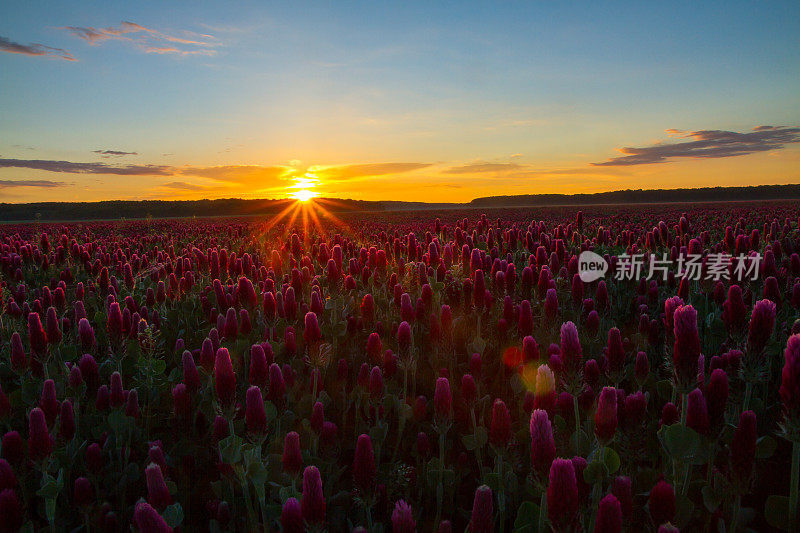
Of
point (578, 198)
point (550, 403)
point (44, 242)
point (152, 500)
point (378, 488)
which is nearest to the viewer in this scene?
point (152, 500)

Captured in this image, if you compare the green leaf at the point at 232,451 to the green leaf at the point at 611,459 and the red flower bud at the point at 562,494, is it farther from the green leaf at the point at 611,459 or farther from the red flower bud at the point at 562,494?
the green leaf at the point at 611,459

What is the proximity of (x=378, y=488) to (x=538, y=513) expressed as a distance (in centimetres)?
Answer: 76

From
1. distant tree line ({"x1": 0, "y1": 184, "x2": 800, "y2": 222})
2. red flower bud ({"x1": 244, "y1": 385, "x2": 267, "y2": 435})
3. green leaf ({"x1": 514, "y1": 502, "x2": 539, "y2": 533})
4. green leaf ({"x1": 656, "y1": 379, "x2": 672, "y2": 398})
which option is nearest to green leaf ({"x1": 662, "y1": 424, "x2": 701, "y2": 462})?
green leaf ({"x1": 514, "y1": 502, "x2": 539, "y2": 533})

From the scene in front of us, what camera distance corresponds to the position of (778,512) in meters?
2.19

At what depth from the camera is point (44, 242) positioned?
10.4 metres

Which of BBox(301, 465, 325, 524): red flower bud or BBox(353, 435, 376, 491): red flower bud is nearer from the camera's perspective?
BBox(301, 465, 325, 524): red flower bud

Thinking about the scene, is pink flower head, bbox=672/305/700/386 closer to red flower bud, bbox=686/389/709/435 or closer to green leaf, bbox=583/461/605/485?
red flower bud, bbox=686/389/709/435

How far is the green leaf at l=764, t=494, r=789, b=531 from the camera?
217 cm

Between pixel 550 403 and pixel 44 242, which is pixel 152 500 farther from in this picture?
pixel 44 242

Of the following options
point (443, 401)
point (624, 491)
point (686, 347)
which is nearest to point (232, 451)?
point (443, 401)

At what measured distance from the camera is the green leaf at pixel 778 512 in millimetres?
2170

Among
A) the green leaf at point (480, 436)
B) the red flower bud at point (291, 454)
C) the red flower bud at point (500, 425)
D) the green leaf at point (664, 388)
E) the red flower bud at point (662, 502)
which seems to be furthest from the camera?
the green leaf at point (664, 388)

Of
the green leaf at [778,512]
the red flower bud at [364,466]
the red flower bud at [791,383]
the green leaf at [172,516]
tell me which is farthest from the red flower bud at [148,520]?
the green leaf at [778,512]

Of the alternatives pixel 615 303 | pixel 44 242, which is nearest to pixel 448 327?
pixel 615 303
